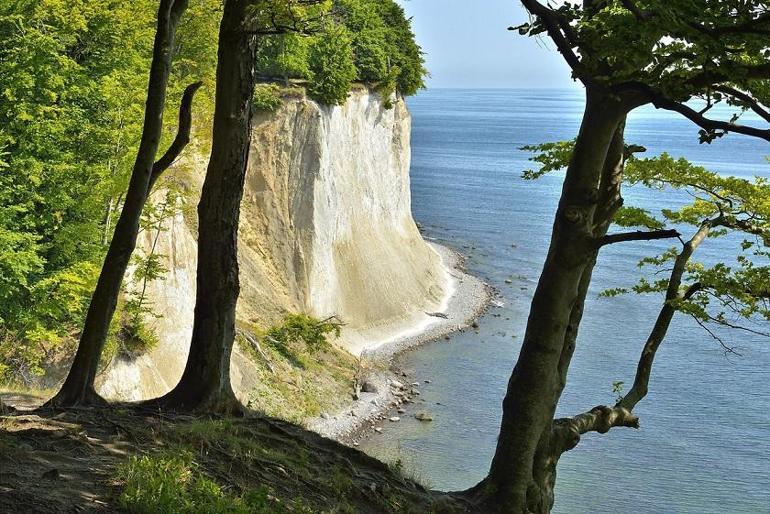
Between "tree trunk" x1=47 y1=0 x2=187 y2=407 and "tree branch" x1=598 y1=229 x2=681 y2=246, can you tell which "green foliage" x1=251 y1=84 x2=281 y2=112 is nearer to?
"tree trunk" x1=47 y1=0 x2=187 y2=407

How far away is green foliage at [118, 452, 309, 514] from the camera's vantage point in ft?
19.0

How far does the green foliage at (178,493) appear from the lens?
19.0ft

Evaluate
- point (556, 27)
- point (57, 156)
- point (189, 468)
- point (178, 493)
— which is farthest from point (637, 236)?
point (57, 156)

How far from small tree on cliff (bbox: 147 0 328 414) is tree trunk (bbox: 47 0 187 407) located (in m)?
0.66

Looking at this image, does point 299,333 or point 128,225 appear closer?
point 128,225

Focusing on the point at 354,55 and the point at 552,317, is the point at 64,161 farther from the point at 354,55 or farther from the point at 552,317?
the point at 354,55

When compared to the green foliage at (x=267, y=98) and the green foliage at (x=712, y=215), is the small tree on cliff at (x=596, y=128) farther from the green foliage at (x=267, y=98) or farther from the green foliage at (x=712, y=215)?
the green foliage at (x=267, y=98)

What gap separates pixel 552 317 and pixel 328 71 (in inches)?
1265

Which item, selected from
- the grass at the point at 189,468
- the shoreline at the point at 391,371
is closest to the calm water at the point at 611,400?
the shoreline at the point at 391,371

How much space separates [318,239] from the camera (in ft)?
129

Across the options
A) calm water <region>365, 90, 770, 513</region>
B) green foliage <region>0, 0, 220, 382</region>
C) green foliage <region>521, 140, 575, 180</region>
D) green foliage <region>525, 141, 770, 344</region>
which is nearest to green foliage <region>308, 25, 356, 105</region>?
calm water <region>365, 90, 770, 513</region>

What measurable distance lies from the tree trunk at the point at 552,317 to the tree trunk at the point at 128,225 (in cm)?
426

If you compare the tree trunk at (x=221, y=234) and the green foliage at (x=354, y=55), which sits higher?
the green foliage at (x=354, y=55)

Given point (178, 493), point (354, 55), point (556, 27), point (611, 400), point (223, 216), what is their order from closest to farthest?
→ point (178, 493) < point (556, 27) < point (223, 216) < point (611, 400) < point (354, 55)
